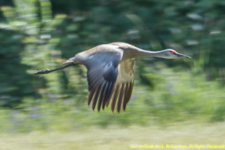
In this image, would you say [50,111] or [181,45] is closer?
[50,111]

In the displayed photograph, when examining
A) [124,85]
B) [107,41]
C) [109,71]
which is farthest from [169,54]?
[107,41]

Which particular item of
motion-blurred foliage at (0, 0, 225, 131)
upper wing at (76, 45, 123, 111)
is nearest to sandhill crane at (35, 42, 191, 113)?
upper wing at (76, 45, 123, 111)

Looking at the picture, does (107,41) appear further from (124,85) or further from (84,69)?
(124,85)

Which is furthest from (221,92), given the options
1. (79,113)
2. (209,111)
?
(79,113)

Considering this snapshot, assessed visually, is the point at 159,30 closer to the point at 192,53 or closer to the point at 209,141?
the point at 192,53

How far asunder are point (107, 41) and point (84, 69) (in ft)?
5.31

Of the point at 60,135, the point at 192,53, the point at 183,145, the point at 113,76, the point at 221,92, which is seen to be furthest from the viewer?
the point at 192,53

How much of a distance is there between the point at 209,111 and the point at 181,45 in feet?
7.86

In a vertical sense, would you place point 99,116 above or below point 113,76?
below

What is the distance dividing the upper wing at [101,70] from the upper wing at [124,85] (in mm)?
917

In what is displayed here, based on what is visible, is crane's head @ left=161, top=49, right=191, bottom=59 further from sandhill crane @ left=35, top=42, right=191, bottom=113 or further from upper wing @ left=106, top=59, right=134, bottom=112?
upper wing @ left=106, top=59, right=134, bottom=112

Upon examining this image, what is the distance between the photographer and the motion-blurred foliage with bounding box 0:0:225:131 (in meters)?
7.14

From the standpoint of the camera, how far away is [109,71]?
546 centimetres

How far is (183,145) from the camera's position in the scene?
5.84 meters
